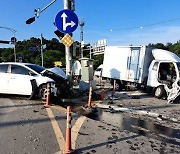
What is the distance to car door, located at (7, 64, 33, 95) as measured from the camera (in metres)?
12.1

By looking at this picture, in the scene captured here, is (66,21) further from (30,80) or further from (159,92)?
(159,92)

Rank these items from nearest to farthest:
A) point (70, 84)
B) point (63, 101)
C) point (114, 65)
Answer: point (63, 101)
point (70, 84)
point (114, 65)

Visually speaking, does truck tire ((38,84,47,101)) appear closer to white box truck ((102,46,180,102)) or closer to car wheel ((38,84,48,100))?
car wheel ((38,84,48,100))

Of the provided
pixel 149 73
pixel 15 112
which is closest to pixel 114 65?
pixel 149 73

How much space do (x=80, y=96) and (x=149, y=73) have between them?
4.49 meters

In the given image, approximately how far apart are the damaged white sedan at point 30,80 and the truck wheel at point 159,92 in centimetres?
487

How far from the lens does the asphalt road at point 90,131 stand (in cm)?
550

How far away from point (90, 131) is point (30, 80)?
19.2 ft

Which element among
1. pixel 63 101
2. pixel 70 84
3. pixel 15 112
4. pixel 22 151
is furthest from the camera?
pixel 70 84

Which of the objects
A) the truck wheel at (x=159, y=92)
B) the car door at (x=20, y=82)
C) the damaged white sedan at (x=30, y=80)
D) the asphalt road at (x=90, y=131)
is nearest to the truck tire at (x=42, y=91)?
the damaged white sedan at (x=30, y=80)

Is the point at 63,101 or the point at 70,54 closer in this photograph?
the point at 63,101

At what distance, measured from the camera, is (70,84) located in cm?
1325

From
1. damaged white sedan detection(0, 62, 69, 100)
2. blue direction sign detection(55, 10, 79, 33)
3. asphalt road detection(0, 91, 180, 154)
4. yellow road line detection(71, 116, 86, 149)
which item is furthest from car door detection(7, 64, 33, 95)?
yellow road line detection(71, 116, 86, 149)

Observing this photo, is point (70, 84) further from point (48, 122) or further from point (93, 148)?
point (93, 148)
